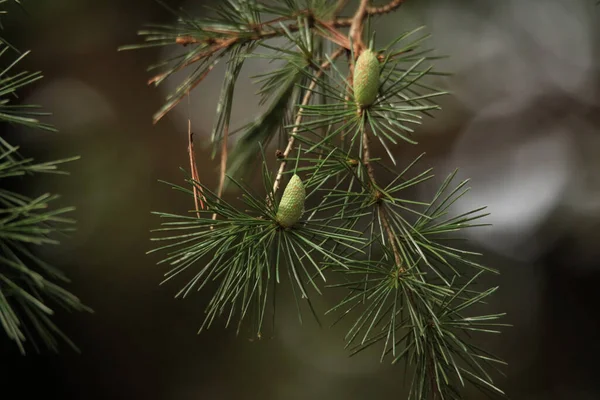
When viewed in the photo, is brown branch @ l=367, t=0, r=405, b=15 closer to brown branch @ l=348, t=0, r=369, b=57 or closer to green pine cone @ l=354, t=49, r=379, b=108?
brown branch @ l=348, t=0, r=369, b=57

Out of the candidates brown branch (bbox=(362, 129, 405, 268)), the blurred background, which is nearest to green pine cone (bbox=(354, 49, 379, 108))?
brown branch (bbox=(362, 129, 405, 268))

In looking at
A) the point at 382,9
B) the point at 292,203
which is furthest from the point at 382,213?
the point at 382,9

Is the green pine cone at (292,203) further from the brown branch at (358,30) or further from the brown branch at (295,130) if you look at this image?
the brown branch at (358,30)

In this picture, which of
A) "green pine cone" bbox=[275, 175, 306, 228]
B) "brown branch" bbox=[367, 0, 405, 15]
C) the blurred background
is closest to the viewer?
"green pine cone" bbox=[275, 175, 306, 228]

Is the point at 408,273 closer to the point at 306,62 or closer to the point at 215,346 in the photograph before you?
the point at 306,62

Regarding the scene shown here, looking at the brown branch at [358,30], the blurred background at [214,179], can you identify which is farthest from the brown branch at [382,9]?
the blurred background at [214,179]

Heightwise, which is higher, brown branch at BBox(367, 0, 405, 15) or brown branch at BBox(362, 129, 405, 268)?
brown branch at BBox(367, 0, 405, 15)
